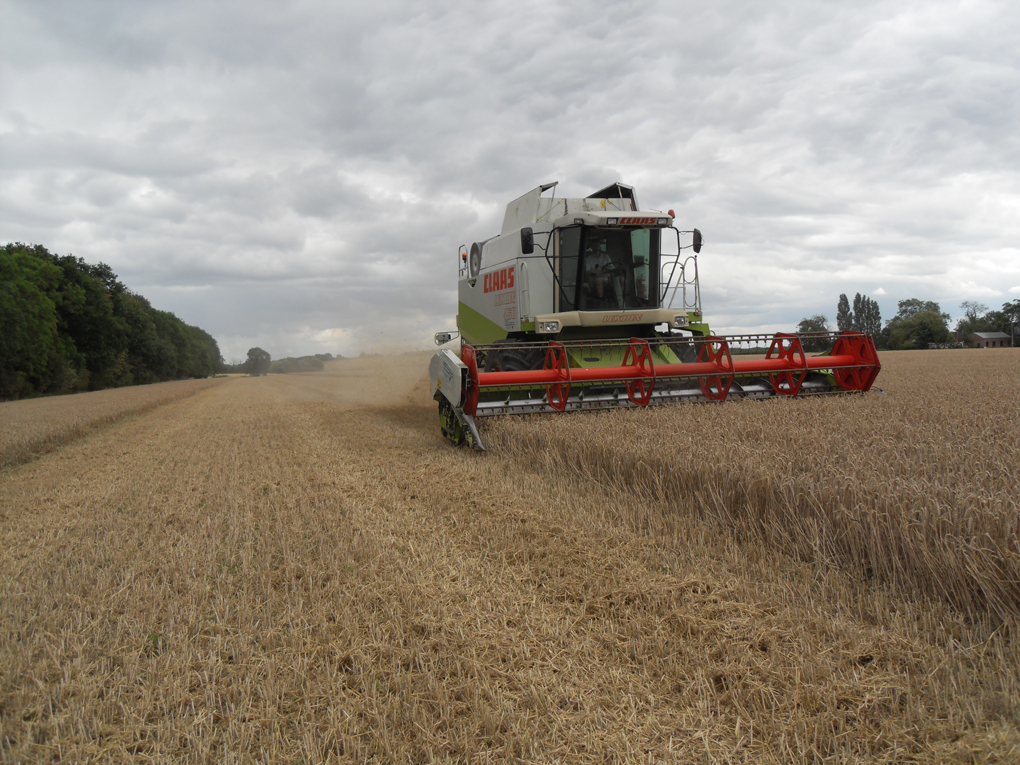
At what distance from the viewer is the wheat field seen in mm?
2064

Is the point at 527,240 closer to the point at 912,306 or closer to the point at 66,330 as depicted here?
the point at 66,330

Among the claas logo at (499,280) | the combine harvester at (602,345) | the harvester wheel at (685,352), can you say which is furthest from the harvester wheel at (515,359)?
the harvester wheel at (685,352)

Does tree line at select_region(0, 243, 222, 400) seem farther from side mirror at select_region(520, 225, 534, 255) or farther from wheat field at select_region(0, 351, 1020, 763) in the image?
side mirror at select_region(520, 225, 534, 255)

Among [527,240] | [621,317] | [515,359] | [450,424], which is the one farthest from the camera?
[621,317]

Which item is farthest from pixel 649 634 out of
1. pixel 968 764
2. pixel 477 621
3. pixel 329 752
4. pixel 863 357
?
pixel 863 357

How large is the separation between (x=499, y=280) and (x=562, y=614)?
720 centimetres

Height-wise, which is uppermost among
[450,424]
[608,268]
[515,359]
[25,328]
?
[25,328]

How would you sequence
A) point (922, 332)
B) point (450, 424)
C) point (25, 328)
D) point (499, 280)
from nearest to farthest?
Result: point (450, 424), point (499, 280), point (25, 328), point (922, 332)

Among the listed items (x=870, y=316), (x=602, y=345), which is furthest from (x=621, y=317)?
(x=870, y=316)

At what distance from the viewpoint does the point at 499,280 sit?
9.56 meters

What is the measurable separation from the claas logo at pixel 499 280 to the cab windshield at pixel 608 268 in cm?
95

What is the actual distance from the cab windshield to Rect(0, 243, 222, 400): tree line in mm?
34067

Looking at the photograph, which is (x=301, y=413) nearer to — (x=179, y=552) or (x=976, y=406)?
(x=179, y=552)

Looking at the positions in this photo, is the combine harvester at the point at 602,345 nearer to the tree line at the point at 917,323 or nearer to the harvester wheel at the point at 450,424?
the harvester wheel at the point at 450,424
